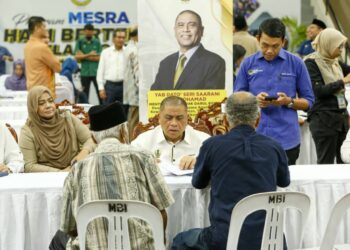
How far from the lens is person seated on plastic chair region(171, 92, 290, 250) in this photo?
3.34 meters

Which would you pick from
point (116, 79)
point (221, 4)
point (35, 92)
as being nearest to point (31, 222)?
point (35, 92)

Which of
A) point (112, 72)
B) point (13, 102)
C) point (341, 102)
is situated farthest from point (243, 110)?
point (112, 72)

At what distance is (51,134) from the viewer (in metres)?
5.20

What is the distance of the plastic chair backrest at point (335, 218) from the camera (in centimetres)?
324

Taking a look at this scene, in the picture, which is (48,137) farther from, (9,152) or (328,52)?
(328,52)

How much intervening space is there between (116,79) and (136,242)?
22.3 feet

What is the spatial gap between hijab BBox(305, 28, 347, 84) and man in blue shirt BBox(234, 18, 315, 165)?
0.90 meters

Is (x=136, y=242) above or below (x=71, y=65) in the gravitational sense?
below

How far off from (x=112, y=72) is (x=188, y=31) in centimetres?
381

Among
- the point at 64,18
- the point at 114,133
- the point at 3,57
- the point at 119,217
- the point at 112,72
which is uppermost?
the point at 64,18

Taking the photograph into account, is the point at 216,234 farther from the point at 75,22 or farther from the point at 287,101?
the point at 75,22

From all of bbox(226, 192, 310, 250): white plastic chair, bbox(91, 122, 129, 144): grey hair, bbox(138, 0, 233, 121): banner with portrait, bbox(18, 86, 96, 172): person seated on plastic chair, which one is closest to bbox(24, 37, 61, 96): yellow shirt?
bbox(138, 0, 233, 121): banner with portrait

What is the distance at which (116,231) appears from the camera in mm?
3148

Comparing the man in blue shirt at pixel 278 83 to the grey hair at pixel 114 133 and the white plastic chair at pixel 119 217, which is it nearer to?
the grey hair at pixel 114 133
